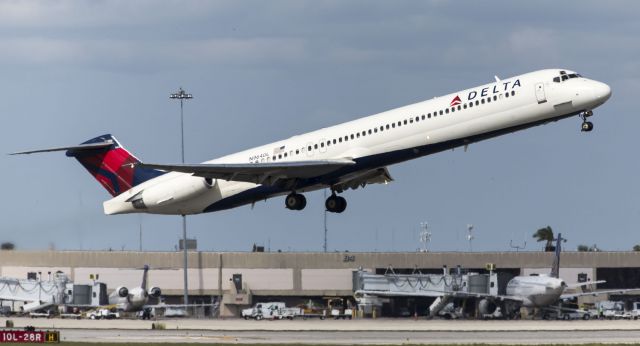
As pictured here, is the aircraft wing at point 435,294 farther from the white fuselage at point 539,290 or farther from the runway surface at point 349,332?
the runway surface at point 349,332

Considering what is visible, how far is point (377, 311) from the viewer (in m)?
109

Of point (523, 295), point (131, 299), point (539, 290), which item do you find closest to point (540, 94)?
point (539, 290)

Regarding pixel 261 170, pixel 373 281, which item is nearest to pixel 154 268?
pixel 373 281

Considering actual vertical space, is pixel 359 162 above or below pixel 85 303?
above

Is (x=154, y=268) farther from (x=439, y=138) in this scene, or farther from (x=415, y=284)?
(x=439, y=138)

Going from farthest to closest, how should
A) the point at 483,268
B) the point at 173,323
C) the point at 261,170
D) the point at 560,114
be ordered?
1. the point at 483,268
2. the point at 173,323
3. the point at 261,170
4. the point at 560,114

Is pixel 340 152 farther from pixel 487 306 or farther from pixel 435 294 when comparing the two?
pixel 435 294

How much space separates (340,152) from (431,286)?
40370 mm

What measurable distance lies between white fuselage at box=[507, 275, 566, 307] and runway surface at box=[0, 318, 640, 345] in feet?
41.8

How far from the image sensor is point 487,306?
103688 mm

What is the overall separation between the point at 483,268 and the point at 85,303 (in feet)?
121

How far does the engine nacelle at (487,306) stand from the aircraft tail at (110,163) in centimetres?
3475

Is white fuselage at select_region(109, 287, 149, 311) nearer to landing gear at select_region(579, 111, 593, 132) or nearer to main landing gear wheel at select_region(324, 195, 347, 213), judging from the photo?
main landing gear wheel at select_region(324, 195, 347, 213)

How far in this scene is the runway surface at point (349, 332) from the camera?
6875 centimetres
